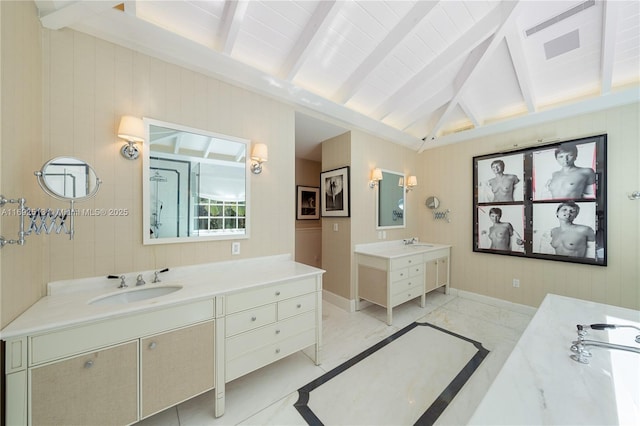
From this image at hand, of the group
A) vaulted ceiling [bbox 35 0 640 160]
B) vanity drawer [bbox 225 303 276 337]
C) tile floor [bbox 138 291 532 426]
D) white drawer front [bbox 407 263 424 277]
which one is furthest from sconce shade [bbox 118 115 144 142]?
white drawer front [bbox 407 263 424 277]

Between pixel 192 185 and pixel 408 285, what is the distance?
284 cm

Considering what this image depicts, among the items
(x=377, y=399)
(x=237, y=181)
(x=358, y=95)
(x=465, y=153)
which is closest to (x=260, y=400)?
(x=377, y=399)

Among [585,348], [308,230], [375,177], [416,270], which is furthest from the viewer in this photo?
[308,230]

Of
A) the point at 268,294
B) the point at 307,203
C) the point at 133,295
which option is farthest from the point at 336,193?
the point at 133,295

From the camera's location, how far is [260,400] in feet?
5.40

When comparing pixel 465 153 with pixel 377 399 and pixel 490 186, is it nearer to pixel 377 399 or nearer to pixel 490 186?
pixel 490 186

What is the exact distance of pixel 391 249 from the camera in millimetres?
3445

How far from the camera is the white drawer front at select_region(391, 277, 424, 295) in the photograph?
2.85 metres

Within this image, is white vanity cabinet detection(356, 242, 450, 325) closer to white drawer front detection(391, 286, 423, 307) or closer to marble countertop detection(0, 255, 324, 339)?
white drawer front detection(391, 286, 423, 307)

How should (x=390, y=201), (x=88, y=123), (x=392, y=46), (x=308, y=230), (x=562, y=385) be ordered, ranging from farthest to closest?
1. (x=308, y=230)
2. (x=390, y=201)
3. (x=392, y=46)
4. (x=88, y=123)
5. (x=562, y=385)

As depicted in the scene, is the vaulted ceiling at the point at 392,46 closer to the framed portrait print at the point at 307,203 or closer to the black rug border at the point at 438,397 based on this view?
the framed portrait print at the point at 307,203

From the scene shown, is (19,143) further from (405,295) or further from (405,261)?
(405,295)

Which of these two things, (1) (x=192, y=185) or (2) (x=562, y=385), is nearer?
(2) (x=562, y=385)

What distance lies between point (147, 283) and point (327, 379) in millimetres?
1613
